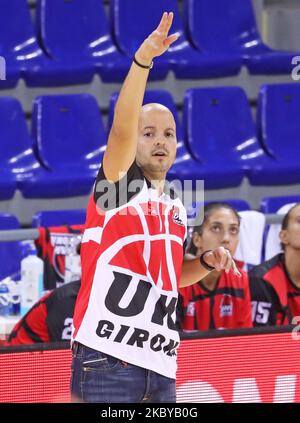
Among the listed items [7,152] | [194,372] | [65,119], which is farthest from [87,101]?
[194,372]

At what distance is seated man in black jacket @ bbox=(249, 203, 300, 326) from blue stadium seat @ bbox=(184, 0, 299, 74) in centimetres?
222

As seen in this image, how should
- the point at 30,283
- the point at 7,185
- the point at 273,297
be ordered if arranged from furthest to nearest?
the point at 7,185 < the point at 273,297 < the point at 30,283

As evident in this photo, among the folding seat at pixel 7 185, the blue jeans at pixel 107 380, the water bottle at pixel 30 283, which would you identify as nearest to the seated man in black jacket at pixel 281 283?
the water bottle at pixel 30 283

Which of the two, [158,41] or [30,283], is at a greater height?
[158,41]

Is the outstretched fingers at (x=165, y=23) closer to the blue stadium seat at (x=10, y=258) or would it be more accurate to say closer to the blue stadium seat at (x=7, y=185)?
the blue stadium seat at (x=10, y=258)

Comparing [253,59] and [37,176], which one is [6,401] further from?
[253,59]

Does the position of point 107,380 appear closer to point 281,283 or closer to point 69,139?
point 281,283

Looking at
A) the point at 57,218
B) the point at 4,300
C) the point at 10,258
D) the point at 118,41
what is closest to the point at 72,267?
the point at 4,300

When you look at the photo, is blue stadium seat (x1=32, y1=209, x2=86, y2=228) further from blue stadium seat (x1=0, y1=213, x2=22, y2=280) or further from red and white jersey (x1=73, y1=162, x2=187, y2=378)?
red and white jersey (x1=73, y1=162, x2=187, y2=378)

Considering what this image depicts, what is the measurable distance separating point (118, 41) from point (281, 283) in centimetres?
248

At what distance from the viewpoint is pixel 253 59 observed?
752cm

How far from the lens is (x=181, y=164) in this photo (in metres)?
6.94

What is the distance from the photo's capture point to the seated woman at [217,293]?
17.4 ft

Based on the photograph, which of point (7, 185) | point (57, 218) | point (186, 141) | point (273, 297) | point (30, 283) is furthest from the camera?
point (186, 141)
